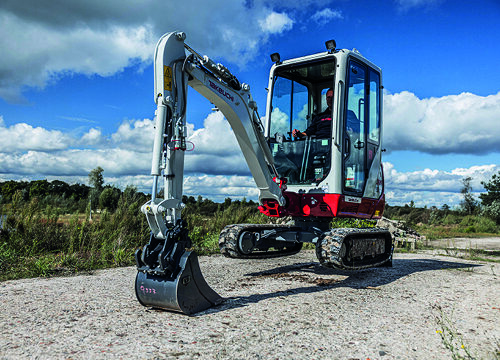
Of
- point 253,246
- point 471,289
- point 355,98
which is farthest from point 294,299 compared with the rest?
point 355,98

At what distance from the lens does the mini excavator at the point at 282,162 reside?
173 inches

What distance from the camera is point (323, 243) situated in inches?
230

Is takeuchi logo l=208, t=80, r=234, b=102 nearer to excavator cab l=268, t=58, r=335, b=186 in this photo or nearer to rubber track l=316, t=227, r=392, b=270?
excavator cab l=268, t=58, r=335, b=186

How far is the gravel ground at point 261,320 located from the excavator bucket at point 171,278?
0.13 meters

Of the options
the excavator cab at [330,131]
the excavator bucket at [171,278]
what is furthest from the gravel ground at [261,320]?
the excavator cab at [330,131]

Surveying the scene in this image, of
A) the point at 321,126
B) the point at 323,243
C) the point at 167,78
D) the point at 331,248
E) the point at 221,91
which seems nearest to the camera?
the point at 167,78

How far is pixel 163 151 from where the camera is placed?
15.2 feet

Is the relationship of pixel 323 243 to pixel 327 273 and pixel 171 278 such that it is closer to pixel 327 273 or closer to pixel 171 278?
pixel 327 273

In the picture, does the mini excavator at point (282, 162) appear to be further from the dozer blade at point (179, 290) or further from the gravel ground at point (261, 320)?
the gravel ground at point (261, 320)

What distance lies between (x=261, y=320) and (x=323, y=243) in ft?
6.78

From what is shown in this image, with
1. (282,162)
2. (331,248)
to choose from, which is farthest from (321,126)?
(331,248)

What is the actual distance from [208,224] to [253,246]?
470cm

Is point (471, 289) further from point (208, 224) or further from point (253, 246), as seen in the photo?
point (208, 224)

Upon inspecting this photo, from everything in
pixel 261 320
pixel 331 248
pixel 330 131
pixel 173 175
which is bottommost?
pixel 261 320
